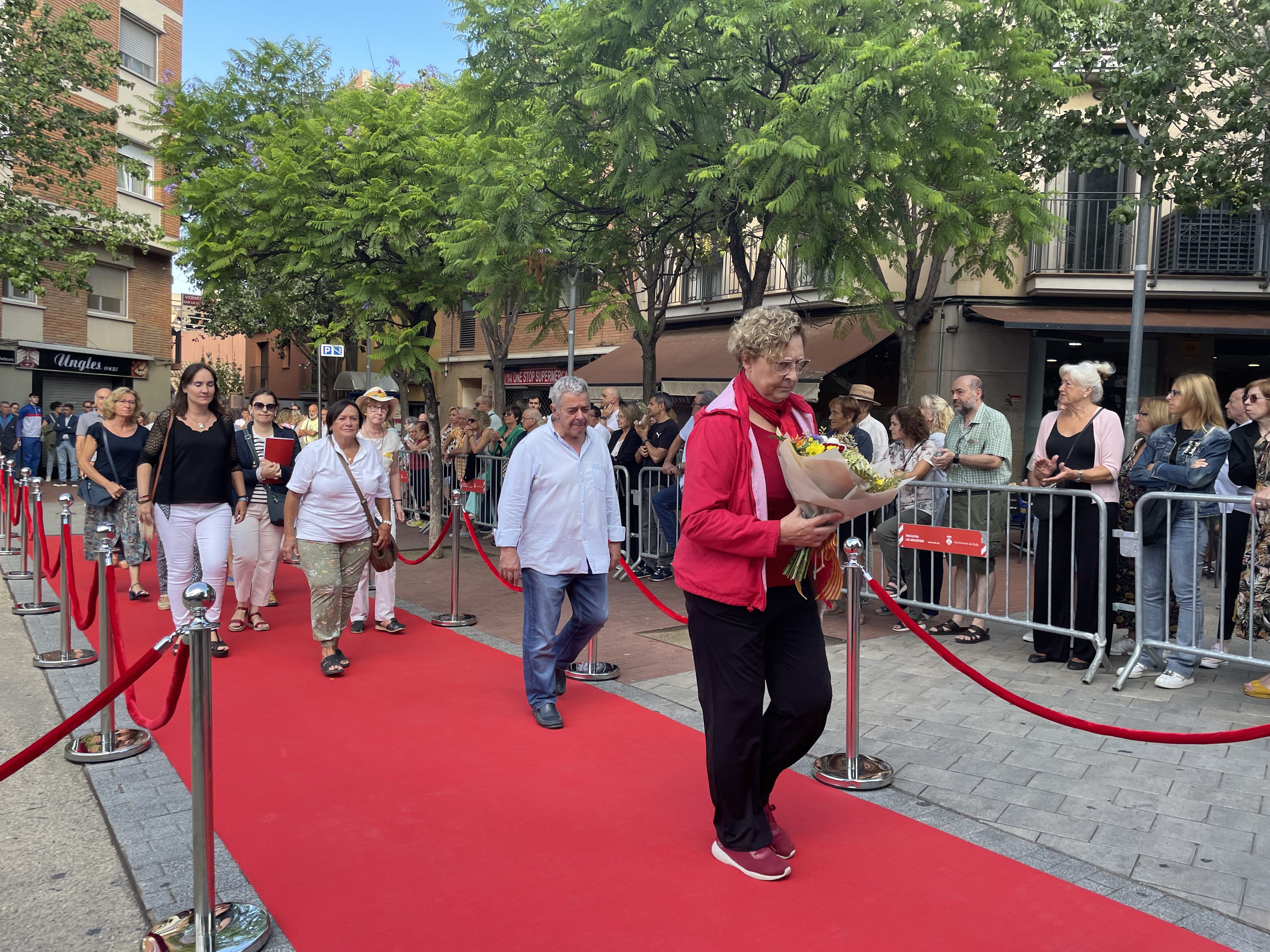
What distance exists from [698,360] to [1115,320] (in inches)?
275

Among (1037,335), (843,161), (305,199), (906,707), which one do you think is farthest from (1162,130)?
(305,199)

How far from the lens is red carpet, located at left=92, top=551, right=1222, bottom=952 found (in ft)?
10.6

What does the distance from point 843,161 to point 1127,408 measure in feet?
28.5

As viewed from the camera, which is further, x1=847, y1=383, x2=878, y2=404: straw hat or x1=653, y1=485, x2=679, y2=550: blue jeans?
x1=653, y1=485, x2=679, y2=550: blue jeans

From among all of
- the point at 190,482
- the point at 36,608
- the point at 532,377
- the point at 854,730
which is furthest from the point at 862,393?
the point at 532,377

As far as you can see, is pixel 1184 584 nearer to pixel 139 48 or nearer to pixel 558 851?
pixel 558 851

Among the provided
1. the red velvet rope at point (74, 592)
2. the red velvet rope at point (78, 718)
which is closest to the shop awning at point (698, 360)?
the red velvet rope at point (74, 592)

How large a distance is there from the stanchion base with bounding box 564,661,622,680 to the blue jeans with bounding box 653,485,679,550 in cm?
353

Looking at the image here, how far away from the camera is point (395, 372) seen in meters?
13.5

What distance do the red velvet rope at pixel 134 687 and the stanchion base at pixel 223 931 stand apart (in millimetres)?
714

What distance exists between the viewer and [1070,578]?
21.9 ft

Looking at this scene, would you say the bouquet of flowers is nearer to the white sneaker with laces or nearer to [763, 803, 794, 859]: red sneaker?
[763, 803, 794, 859]: red sneaker

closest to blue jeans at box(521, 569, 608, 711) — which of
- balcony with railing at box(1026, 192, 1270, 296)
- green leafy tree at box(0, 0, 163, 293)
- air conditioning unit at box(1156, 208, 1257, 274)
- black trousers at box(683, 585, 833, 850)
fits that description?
black trousers at box(683, 585, 833, 850)

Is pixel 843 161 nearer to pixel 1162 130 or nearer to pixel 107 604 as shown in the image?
pixel 107 604
